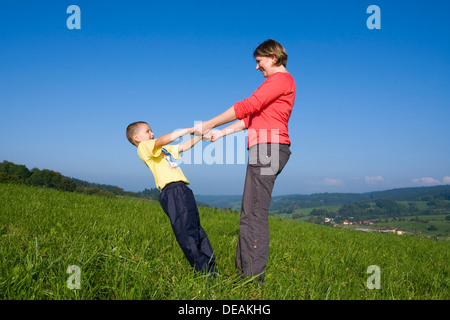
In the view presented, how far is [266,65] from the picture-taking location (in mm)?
3354

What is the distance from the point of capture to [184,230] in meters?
3.20

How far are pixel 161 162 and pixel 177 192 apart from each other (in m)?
0.40

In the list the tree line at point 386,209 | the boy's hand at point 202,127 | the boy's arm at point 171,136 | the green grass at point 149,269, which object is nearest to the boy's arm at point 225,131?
the boy's hand at point 202,127

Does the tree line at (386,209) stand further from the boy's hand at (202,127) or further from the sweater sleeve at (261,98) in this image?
the boy's hand at (202,127)

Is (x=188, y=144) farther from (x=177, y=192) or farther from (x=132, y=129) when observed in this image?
(x=132, y=129)

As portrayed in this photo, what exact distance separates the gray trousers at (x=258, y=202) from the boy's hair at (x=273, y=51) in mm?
899

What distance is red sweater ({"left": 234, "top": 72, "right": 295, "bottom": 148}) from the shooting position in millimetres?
3072

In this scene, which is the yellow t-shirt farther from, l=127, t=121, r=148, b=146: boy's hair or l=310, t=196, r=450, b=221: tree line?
l=310, t=196, r=450, b=221: tree line

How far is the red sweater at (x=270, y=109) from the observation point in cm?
307
